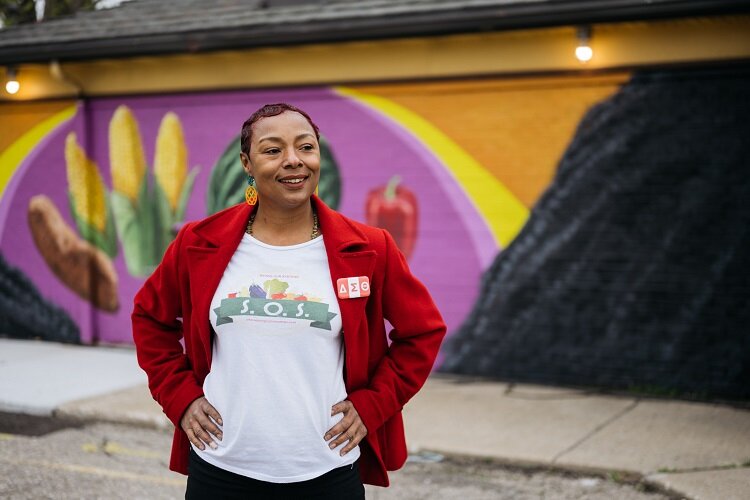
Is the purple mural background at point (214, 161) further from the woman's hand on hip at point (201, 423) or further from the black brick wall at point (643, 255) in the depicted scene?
the woman's hand on hip at point (201, 423)

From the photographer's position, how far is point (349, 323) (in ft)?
8.87

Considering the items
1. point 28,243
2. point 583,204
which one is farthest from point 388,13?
point 28,243

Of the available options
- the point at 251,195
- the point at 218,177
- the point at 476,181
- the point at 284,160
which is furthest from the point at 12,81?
the point at 284,160

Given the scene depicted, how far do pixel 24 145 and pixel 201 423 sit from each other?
9.71 meters

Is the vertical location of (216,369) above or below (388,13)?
below

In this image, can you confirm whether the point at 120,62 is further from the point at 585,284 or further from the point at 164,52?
the point at 585,284

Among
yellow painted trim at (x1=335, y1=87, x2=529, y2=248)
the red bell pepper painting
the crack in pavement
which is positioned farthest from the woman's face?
the red bell pepper painting

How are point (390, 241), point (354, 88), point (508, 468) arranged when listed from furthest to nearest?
point (354, 88), point (508, 468), point (390, 241)

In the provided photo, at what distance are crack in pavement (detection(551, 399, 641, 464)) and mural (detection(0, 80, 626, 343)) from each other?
1884mm

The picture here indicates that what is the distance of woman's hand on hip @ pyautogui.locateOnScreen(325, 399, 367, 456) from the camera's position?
2709 millimetres

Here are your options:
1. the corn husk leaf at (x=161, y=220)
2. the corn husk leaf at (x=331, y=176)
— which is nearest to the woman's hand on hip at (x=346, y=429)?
the corn husk leaf at (x=331, y=176)

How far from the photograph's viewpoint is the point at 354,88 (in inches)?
376

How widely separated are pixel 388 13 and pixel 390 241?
20.5 ft

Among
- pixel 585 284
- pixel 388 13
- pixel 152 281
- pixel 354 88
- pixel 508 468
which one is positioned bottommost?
pixel 508 468
